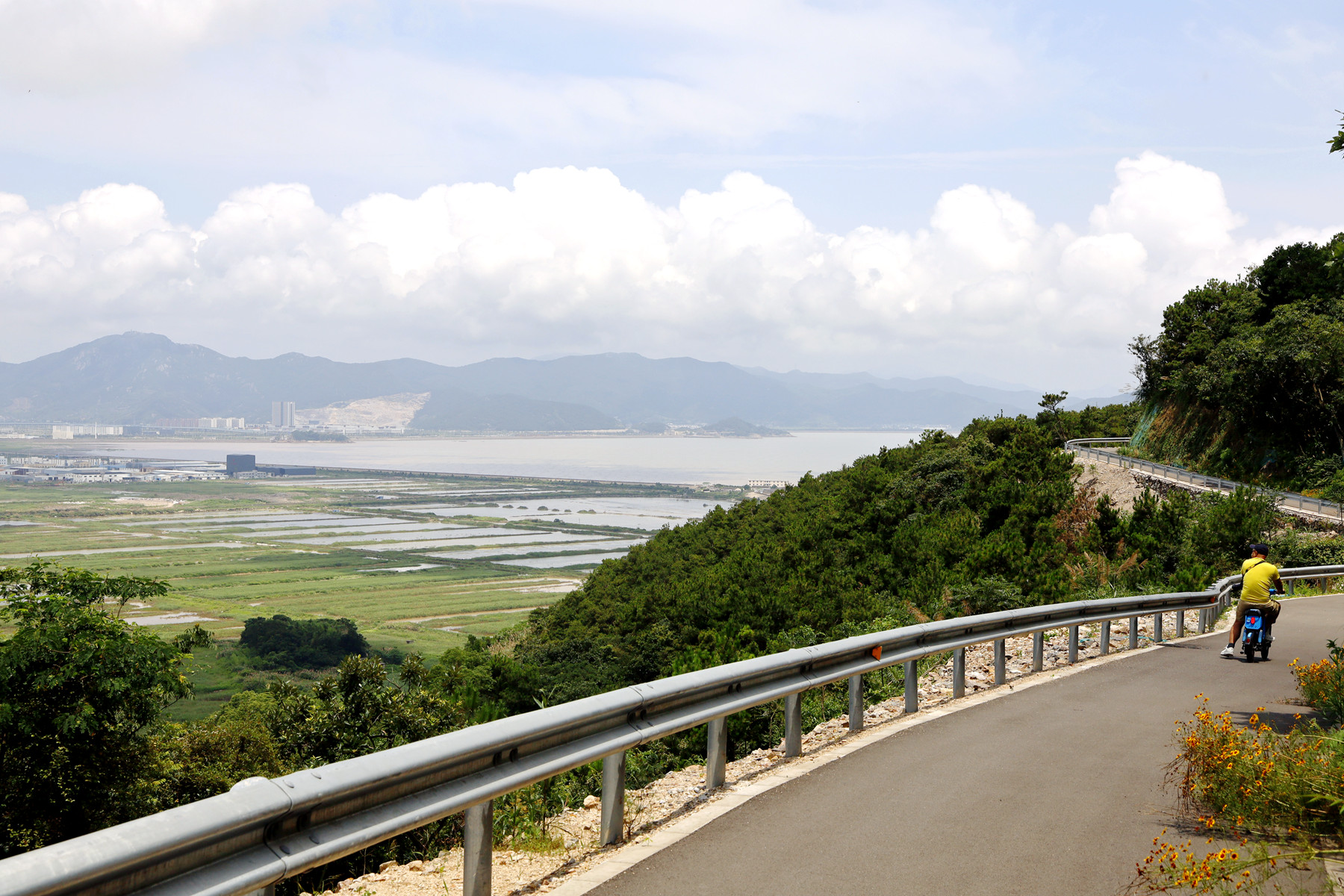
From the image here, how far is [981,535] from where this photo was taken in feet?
113

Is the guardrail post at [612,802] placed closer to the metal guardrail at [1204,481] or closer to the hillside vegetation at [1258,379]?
the metal guardrail at [1204,481]

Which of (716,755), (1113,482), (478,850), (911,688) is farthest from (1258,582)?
(1113,482)

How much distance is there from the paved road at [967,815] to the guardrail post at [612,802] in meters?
0.34

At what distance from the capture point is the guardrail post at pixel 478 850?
4.36 meters

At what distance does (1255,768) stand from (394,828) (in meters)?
4.59

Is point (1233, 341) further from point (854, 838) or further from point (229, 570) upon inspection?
point (229, 570)

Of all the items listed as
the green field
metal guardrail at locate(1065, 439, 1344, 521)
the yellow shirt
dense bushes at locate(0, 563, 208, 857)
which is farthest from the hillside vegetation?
the green field

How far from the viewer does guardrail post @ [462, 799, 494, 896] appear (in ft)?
14.3

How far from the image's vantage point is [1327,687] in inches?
345

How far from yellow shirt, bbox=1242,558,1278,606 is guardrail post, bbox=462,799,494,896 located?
1210 centimetres

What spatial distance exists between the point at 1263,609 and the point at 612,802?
1106cm

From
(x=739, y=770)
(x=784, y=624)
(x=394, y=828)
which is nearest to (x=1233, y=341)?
(x=784, y=624)

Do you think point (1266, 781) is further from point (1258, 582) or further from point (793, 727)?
point (1258, 582)

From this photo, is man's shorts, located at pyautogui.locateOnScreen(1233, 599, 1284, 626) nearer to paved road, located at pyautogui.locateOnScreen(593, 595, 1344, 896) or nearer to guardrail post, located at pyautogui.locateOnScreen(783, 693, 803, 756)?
paved road, located at pyautogui.locateOnScreen(593, 595, 1344, 896)
